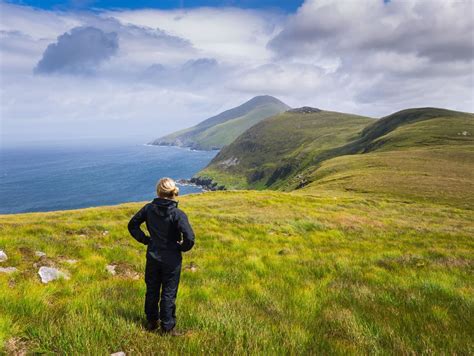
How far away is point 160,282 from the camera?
5.31 meters

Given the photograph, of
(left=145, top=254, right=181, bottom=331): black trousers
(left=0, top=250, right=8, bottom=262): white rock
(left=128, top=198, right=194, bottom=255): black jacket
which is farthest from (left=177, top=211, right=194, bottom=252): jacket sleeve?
(left=0, top=250, right=8, bottom=262): white rock

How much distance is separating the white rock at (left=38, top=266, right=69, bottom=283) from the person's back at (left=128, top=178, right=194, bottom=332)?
3.97m

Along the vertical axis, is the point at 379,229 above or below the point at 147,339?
below

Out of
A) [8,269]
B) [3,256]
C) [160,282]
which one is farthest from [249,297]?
[3,256]

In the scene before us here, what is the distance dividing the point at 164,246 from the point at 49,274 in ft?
15.8

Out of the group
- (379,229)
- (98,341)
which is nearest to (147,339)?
(98,341)

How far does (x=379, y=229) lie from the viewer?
19812mm

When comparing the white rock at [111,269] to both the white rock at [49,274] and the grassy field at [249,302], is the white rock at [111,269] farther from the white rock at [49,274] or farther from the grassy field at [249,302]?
the white rock at [49,274]

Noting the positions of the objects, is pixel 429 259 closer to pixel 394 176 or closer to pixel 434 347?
pixel 434 347

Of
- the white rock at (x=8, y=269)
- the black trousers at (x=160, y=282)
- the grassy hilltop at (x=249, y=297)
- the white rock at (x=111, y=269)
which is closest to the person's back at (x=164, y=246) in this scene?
the black trousers at (x=160, y=282)

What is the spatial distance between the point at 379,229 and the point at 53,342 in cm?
2021

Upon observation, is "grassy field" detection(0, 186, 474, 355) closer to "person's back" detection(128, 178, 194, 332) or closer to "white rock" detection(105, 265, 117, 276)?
"white rock" detection(105, 265, 117, 276)

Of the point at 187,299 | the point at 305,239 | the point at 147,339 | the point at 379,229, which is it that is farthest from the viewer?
the point at 379,229

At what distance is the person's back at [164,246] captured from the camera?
5.09m
